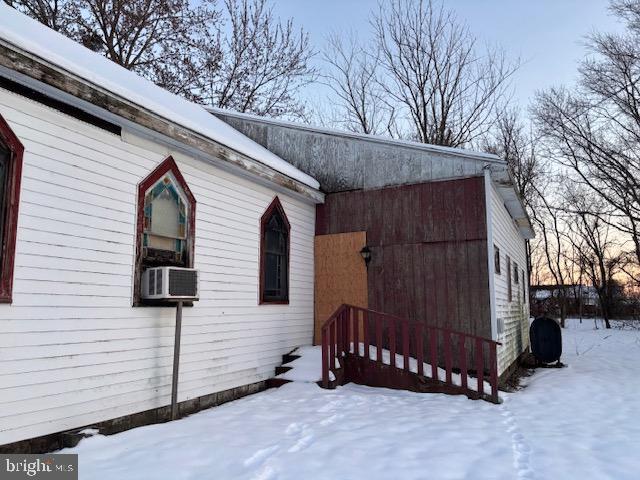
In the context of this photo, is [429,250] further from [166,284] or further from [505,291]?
[166,284]

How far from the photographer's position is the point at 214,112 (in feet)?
33.3

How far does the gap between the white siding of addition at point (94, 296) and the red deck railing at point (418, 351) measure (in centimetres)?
134

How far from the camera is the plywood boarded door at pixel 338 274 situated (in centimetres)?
841

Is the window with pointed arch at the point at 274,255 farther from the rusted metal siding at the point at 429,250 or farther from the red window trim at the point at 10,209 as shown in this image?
the red window trim at the point at 10,209

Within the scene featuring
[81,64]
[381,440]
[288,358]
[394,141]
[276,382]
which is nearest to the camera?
[381,440]

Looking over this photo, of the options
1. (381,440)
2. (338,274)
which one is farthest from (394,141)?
(381,440)

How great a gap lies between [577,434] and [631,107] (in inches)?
693

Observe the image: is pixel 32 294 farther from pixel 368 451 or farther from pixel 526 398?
pixel 526 398

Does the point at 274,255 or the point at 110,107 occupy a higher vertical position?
the point at 110,107

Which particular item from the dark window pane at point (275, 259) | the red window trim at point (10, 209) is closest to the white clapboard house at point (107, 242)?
the red window trim at point (10, 209)

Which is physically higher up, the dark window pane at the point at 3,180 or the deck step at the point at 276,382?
the dark window pane at the point at 3,180

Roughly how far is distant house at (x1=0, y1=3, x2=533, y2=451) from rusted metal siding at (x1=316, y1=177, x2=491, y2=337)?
0.08ft

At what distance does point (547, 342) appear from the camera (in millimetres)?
10859

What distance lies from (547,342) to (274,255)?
6930 millimetres
